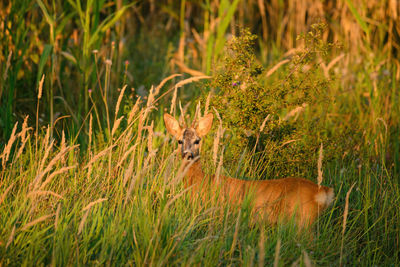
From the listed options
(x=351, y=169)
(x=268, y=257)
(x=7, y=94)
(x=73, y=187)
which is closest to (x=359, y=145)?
(x=351, y=169)

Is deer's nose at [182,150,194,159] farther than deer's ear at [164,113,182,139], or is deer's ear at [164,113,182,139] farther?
deer's ear at [164,113,182,139]

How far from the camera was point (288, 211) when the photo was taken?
12.4 ft

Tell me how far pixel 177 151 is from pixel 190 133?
103 cm

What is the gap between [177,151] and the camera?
10.6 ft

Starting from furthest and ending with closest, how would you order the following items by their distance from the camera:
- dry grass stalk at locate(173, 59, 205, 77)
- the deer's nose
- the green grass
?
dry grass stalk at locate(173, 59, 205, 77) → the deer's nose → the green grass

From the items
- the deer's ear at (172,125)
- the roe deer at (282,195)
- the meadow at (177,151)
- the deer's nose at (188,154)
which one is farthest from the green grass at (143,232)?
the deer's ear at (172,125)

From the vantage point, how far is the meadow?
2893 mm

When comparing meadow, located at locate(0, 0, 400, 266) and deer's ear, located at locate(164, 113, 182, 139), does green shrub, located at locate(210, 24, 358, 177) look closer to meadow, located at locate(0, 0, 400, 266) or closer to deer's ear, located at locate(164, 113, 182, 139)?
meadow, located at locate(0, 0, 400, 266)

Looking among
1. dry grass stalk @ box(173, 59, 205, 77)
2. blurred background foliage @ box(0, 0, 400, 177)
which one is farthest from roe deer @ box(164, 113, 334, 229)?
dry grass stalk @ box(173, 59, 205, 77)

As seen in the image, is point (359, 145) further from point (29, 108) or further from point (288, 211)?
point (29, 108)

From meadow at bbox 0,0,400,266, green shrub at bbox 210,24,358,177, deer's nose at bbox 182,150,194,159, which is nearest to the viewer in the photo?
meadow at bbox 0,0,400,266

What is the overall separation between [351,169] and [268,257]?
190 cm

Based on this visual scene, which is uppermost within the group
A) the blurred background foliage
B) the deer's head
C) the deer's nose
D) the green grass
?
the blurred background foliage

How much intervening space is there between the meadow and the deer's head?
0.13 meters
